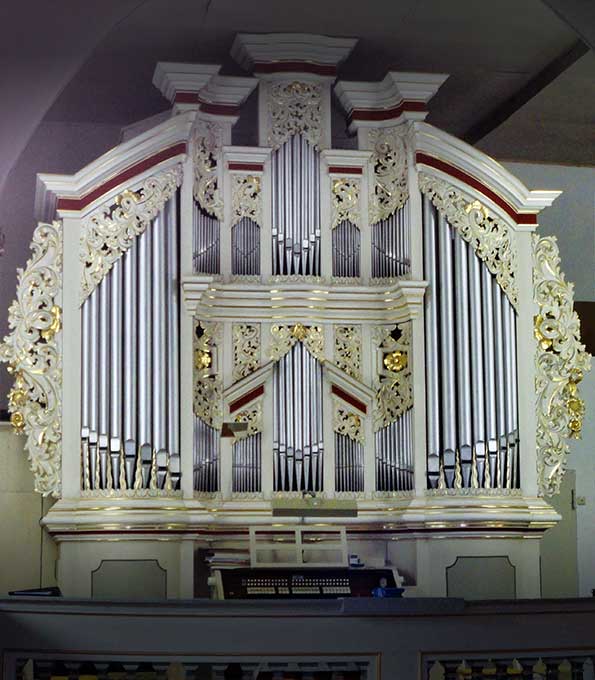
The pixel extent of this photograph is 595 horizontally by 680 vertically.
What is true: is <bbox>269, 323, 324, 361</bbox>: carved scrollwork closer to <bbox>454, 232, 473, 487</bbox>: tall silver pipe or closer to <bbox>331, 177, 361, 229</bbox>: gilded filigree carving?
<bbox>331, 177, 361, 229</bbox>: gilded filigree carving

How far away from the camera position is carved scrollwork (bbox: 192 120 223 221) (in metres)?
12.9

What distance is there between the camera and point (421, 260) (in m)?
13.0

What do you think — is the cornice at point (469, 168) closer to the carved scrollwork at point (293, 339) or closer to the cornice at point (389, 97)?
the cornice at point (389, 97)

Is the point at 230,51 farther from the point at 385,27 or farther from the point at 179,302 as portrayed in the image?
the point at 179,302

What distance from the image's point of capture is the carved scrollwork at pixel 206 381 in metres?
12.6

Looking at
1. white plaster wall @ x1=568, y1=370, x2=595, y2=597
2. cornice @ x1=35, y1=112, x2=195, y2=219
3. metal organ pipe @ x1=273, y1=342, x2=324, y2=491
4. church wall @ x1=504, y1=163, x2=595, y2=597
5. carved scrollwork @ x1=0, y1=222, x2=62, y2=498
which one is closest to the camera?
carved scrollwork @ x1=0, y1=222, x2=62, y2=498

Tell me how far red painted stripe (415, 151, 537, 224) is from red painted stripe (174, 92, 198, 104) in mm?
1936

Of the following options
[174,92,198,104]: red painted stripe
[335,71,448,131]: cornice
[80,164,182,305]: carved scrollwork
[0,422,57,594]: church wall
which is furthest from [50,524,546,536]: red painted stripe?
[174,92,198,104]: red painted stripe

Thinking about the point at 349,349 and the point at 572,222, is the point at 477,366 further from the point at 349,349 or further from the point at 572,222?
the point at 572,222

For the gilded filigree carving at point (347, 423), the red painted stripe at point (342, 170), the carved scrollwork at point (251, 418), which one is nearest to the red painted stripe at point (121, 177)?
the red painted stripe at point (342, 170)

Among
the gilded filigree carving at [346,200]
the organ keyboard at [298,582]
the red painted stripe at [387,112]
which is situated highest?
the red painted stripe at [387,112]

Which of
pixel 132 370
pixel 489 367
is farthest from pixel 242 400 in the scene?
pixel 489 367

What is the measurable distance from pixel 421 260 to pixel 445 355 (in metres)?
0.83

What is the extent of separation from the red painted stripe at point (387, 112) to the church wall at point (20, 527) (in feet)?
13.0
